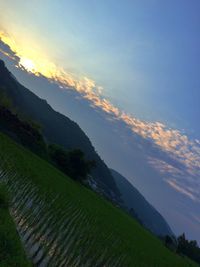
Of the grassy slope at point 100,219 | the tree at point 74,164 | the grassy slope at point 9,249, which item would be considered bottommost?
the grassy slope at point 9,249

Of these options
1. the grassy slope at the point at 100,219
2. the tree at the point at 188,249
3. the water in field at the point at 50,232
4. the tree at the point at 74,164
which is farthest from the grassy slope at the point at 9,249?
the tree at the point at 188,249

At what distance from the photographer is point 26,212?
90.5ft

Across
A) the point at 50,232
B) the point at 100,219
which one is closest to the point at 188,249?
the point at 100,219

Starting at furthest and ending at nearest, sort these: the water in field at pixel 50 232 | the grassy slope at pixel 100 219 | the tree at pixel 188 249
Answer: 1. the tree at pixel 188 249
2. the grassy slope at pixel 100 219
3. the water in field at pixel 50 232

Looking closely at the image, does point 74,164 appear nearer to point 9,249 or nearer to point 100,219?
point 100,219

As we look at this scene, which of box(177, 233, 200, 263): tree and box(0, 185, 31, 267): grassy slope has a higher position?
box(177, 233, 200, 263): tree

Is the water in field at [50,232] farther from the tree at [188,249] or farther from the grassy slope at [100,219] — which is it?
the tree at [188,249]

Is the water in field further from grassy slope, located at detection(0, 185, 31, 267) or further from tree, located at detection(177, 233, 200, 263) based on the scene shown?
tree, located at detection(177, 233, 200, 263)

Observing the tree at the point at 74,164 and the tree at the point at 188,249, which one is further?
the tree at the point at 188,249

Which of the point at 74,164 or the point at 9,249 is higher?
the point at 74,164

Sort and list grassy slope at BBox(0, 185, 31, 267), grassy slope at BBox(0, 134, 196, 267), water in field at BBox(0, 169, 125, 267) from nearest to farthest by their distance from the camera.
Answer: grassy slope at BBox(0, 185, 31, 267), water in field at BBox(0, 169, 125, 267), grassy slope at BBox(0, 134, 196, 267)

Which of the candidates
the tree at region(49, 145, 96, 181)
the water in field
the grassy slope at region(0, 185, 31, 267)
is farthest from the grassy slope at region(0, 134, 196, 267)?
the tree at region(49, 145, 96, 181)

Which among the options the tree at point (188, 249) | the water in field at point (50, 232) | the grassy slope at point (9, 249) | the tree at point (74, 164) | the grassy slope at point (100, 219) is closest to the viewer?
the grassy slope at point (9, 249)

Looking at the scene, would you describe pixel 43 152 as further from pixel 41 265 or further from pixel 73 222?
pixel 41 265
